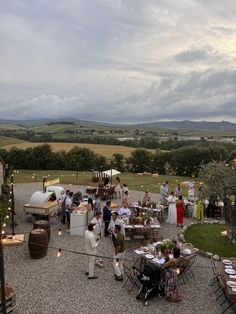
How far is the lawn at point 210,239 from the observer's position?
14.2m

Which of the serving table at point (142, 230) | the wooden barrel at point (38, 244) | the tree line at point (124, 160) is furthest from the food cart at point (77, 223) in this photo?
the tree line at point (124, 160)

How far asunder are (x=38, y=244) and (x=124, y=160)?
3210cm

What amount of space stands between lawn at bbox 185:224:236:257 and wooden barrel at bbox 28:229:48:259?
6444 mm

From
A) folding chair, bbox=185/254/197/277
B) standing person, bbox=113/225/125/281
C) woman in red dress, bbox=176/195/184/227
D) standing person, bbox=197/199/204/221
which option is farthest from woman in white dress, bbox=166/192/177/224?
standing person, bbox=113/225/125/281

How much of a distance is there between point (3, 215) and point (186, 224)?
32.4ft

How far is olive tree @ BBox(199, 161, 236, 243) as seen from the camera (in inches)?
567

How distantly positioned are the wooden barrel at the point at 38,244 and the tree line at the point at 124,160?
29.9 meters

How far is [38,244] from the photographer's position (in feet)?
43.2

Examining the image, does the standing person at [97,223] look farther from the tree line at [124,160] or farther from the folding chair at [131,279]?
the tree line at [124,160]

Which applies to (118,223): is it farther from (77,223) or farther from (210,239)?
(210,239)

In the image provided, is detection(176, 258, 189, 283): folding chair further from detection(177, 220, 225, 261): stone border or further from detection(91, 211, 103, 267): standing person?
detection(91, 211, 103, 267): standing person

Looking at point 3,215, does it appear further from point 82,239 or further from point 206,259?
point 206,259

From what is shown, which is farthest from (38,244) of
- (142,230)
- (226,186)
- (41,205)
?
(226,186)

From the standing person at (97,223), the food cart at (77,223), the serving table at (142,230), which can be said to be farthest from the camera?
the food cart at (77,223)
